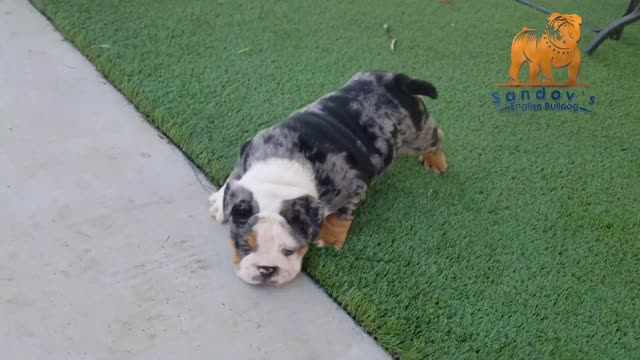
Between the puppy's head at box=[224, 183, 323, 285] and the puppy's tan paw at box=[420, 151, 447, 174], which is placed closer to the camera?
the puppy's head at box=[224, 183, 323, 285]

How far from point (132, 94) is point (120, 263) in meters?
1.16

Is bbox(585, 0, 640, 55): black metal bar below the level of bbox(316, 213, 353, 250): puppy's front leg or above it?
above

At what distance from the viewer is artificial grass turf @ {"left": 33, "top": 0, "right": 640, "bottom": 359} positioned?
2.42m

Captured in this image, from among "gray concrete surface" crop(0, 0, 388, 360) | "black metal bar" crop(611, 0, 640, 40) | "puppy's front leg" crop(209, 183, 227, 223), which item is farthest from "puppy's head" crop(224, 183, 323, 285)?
"black metal bar" crop(611, 0, 640, 40)

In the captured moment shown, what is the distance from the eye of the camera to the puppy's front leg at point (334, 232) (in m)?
2.56

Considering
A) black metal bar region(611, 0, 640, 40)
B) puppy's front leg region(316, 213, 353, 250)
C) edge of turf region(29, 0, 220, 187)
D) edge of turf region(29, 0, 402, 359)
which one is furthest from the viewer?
black metal bar region(611, 0, 640, 40)

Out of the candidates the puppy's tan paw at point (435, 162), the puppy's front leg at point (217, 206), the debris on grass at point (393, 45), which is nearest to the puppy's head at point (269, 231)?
the puppy's front leg at point (217, 206)

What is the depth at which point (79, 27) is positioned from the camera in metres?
3.60

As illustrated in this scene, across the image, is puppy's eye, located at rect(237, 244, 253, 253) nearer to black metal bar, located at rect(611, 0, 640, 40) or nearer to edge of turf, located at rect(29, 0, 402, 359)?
edge of turf, located at rect(29, 0, 402, 359)

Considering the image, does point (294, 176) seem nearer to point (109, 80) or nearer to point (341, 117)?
point (341, 117)

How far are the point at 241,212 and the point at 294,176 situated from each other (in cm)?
28

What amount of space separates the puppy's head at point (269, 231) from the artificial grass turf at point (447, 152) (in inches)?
9.3

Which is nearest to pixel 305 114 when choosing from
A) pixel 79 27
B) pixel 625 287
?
pixel 625 287

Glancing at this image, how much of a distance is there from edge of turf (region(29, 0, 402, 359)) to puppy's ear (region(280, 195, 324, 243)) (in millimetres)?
288
